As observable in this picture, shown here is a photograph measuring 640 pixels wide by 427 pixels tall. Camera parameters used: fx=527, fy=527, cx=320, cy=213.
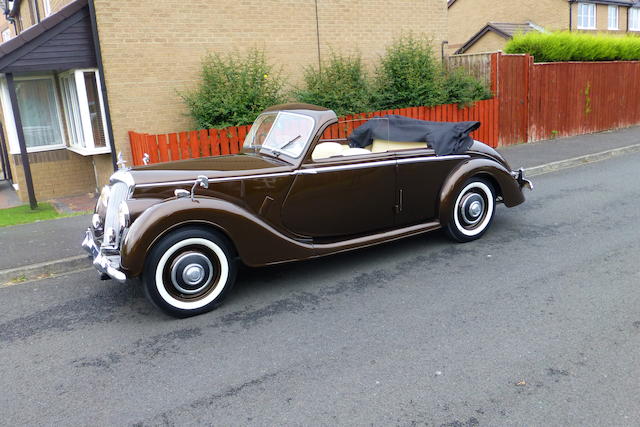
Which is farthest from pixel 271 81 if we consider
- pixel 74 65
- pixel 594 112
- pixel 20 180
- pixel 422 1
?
pixel 594 112

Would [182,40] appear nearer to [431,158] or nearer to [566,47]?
[431,158]

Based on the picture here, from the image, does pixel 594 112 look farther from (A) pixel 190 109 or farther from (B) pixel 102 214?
(B) pixel 102 214

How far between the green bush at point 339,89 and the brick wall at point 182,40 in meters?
0.87

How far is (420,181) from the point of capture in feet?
18.9

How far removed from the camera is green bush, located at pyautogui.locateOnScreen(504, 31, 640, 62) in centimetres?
1403

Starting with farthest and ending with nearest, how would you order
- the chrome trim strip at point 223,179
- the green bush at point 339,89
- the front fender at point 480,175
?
the green bush at point 339,89 → the front fender at point 480,175 → the chrome trim strip at point 223,179

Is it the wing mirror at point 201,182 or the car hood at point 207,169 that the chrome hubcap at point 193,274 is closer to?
the wing mirror at point 201,182

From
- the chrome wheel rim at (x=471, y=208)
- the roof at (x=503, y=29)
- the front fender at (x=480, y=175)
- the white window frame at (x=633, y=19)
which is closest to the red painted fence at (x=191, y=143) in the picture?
the front fender at (x=480, y=175)

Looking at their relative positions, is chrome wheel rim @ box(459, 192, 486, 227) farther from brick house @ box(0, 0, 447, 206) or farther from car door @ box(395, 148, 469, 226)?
brick house @ box(0, 0, 447, 206)

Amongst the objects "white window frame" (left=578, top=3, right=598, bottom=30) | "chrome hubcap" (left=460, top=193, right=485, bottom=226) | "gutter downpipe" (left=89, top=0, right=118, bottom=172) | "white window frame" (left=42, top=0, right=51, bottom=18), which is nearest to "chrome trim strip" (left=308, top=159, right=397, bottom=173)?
"chrome hubcap" (left=460, top=193, right=485, bottom=226)

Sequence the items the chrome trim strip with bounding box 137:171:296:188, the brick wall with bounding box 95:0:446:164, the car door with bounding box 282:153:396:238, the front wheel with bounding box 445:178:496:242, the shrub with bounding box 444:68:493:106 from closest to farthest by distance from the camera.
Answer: the chrome trim strip with bounding box 137:171:296:188, the car door with bounding box 282:153:396:238, the front wheel with bounding box 445:178:496:242, the brick wall with bounding box 95:0:446:164, the shrub with bounding box 444:68:493:106

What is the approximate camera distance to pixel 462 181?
19.6ft

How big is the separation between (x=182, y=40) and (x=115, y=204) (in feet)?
20.7

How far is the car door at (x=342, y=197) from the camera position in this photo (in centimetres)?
505
